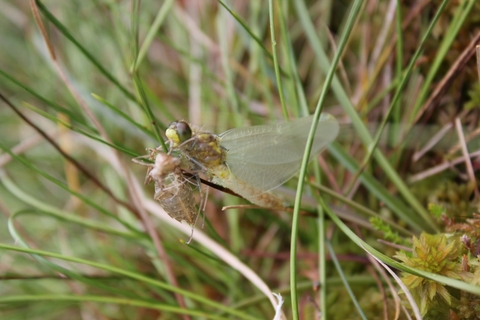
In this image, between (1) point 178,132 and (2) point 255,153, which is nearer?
(1) point 178,132

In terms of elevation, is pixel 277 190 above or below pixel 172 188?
below

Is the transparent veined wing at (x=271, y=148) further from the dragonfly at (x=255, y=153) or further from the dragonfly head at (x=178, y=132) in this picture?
the dragonfly head at (x=178, y=132)

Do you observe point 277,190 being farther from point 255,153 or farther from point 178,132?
point 178,132

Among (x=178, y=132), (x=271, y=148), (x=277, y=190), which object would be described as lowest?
(x=277, y=190)

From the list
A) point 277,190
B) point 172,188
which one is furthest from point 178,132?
point 277,190

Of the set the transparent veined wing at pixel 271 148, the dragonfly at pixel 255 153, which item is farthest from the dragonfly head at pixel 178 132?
the transparent veined wing at pixel 271 148

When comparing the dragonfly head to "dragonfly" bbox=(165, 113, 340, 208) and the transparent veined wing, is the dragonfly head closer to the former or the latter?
"dragonfly" bbox=(165, 113, 340, 208)

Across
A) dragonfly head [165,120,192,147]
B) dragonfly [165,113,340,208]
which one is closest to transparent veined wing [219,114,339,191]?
dragonfly [165,113,340,208]
